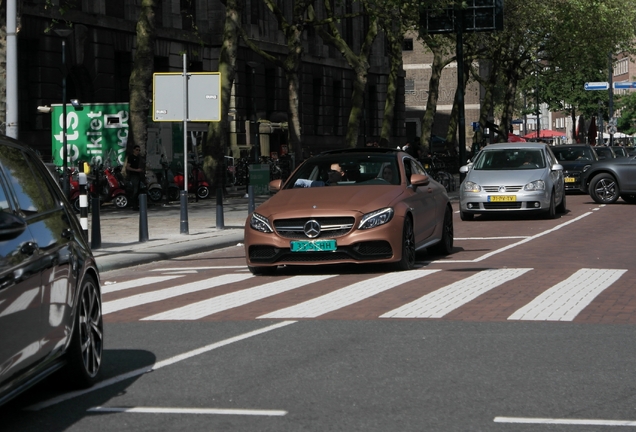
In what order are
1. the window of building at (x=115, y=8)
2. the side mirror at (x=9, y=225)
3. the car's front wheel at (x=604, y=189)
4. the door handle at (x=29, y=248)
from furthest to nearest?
the window of building at (x=115, y=8), the car's front wheel at (x=604, y=189), the door handle at (x=29, y=248), the side mirror at (x=9, y=225)

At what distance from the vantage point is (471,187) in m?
25.0

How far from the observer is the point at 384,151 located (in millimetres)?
15844

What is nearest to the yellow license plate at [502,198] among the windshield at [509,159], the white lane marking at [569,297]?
the windshield at [509,159]

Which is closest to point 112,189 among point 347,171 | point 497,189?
point 497,189

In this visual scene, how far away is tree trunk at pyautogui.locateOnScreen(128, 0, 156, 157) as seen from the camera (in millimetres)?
30188

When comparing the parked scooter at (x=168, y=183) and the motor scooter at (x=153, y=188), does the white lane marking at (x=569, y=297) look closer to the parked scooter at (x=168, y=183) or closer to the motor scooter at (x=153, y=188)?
the motor scooter at (x=153, y=188)

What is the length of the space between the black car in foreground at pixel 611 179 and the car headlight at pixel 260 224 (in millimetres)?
18279

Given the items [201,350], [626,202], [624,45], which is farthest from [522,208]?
[624,45]

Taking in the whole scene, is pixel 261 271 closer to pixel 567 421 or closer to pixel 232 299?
pixel 232 299

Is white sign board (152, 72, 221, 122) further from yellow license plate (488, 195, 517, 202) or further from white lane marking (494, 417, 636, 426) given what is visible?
white lane marking (494, 417, 636, 426)

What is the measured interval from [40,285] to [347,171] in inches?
362

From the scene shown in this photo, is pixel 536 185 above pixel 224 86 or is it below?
below

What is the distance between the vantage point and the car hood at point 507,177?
81.4ft

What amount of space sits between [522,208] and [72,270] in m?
18.5
